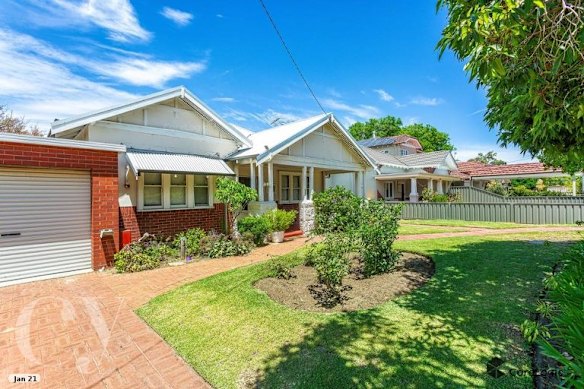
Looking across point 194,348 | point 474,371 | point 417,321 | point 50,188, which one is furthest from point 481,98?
point 50,188

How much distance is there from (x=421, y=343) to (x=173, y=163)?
32.5ft

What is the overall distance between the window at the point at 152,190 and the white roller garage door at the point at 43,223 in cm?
226

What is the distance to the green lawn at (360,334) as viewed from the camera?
346 centimetres

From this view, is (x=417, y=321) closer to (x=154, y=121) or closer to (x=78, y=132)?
(x=154, y=121)

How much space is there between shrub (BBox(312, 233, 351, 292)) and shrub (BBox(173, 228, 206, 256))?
18.8ft

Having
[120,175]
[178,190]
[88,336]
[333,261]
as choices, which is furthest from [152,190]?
[333,261]

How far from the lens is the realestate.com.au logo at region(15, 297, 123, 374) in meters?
4.26

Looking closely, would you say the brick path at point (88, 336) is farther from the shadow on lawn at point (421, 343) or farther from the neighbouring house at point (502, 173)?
the neighbouring house at point (502, 173)

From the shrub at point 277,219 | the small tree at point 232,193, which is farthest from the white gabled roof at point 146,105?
the shrub at point 277,219

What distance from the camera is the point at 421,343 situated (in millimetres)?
4039

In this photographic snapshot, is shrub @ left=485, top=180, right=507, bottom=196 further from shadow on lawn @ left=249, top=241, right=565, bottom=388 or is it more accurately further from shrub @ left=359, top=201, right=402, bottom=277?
shadow on lawn @ left=249, top=241, right=565, bottom=388

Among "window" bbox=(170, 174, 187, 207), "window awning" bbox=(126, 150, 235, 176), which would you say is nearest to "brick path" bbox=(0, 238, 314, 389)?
"window awning" bbox=(126, 150, 235, 176)

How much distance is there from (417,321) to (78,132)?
13.2m

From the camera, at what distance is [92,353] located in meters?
4.40
